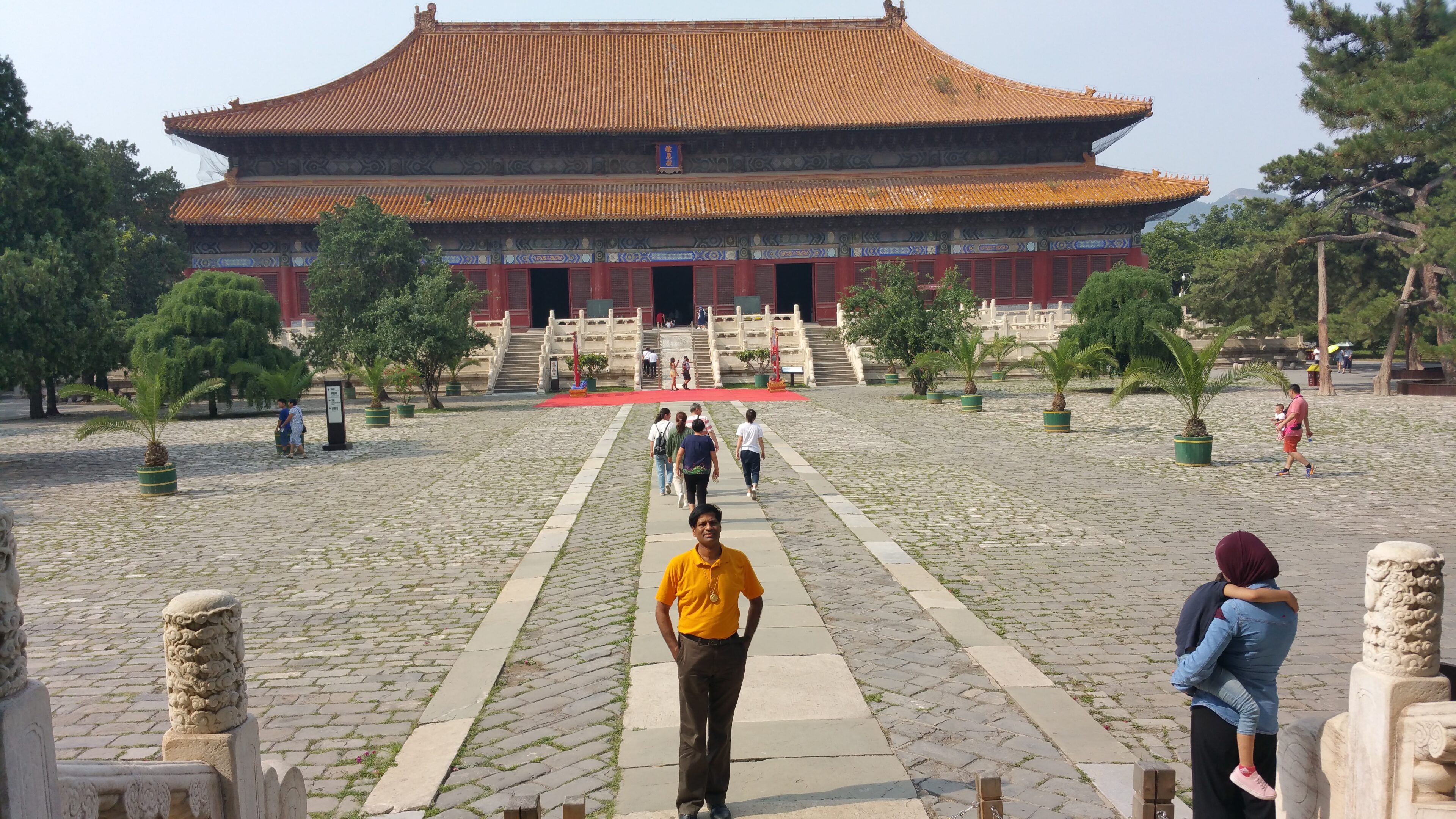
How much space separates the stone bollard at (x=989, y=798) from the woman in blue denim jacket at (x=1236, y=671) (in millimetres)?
746

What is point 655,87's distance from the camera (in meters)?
42.1

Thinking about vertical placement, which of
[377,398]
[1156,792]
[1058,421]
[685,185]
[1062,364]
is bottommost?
[1156,792]

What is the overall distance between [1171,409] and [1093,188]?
1754 centimetres

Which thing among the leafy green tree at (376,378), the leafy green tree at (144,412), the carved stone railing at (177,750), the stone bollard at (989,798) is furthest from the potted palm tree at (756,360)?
the carved stone railing at (177,750)

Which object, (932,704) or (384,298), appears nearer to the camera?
(932,704)

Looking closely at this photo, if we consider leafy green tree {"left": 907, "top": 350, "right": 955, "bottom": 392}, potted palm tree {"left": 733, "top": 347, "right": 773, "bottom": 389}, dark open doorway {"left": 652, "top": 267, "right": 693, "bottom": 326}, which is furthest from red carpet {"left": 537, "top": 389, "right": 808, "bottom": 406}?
dark open doorway {"left": 652, "top": 267, "right": 693, "bottom": 326}

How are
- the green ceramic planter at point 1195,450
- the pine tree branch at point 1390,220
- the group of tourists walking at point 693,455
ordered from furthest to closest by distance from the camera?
1. the pine tree branch at point 1390,220
2. the green ceramic planter at point 1195,450
3. the group of tourists walking at point 693,455

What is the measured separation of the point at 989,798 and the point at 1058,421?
15.7 metres

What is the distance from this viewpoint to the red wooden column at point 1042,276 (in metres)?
38.3

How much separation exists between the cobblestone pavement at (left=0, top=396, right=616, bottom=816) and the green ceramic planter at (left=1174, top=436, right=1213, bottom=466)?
8367mm

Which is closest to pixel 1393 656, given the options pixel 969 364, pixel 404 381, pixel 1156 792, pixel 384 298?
pixel 1156 792

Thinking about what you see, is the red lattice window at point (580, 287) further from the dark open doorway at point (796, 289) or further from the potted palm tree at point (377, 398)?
the potted palm tree at point (377, 398)

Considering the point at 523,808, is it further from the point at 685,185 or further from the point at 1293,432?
the point at 685,185

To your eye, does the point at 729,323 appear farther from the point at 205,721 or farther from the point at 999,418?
the point at 205,721
